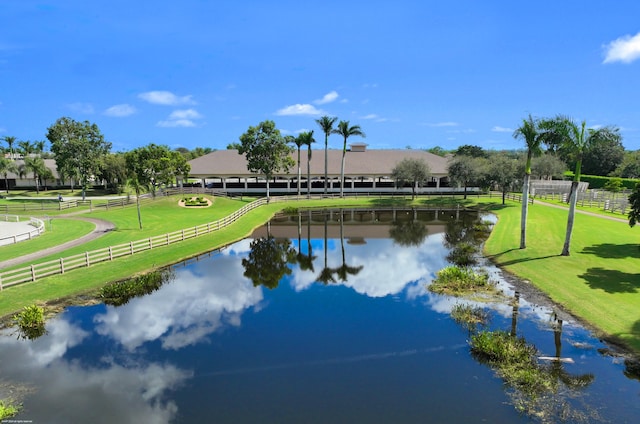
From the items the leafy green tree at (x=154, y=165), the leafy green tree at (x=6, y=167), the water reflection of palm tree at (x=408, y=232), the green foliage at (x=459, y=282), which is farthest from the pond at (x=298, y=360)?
the leafy green tree at (x=6, y=167)

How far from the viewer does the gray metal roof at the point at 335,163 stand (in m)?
66.3

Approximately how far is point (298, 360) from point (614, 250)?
77.7 ft

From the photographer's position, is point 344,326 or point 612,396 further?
point 344,326

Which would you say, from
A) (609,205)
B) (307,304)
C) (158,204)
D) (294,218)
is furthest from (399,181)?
(307,304)

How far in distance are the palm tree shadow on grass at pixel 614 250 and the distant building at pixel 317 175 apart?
40.9 meters

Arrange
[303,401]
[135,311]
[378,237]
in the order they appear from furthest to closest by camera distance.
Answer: [378,237] → [135,311] → [303,401]

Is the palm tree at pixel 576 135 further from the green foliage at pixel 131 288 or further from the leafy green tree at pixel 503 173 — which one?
the leafy green tree at pixel 503 173

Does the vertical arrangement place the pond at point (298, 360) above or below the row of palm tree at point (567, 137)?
below

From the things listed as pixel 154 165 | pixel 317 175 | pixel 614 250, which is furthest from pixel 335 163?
pixel 614 250

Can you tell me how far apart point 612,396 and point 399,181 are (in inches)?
2089

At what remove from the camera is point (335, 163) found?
234 feet

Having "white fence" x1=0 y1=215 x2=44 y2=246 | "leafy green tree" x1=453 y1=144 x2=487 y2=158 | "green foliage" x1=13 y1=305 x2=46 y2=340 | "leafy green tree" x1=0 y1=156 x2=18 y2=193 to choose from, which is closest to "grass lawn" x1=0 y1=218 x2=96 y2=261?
"white fence" x1=0 y1=215 x2=44 y2=246

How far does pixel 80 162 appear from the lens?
191 ft

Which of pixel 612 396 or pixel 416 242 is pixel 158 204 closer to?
pixel 416 242
